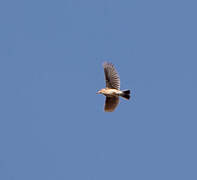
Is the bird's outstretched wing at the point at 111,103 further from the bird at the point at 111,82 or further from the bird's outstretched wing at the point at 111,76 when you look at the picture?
the bird's outstretched wing at the point at 111,76

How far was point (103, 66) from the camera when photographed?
34.2m

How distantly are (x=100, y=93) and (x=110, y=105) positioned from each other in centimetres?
104

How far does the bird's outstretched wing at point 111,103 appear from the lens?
1390 inches

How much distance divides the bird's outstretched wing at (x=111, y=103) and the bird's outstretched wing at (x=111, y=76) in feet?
3.46

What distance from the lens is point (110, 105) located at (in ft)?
116

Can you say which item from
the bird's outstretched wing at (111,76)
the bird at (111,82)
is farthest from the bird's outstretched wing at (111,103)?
the bird's outstretched wing at (111,76)

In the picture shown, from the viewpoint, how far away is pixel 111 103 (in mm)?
35406

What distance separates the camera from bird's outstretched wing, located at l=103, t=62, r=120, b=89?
34.3 meters

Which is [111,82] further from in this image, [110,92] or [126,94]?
[126,94]

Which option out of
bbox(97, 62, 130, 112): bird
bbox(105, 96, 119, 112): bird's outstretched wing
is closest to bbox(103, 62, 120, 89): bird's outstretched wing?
bbox(97, 62, 130, 112): bird

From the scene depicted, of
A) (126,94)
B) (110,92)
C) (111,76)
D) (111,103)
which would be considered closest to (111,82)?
(111,76)

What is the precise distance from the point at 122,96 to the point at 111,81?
3.75 feet

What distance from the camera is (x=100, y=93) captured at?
34.9 metres

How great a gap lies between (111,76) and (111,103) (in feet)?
6.00
